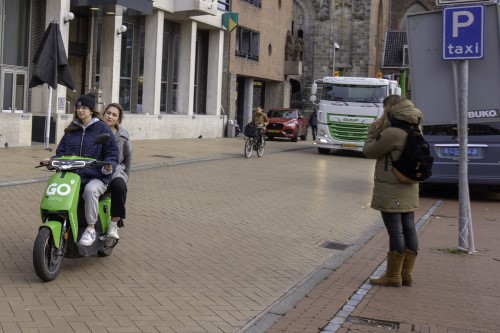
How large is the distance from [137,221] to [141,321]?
4.67 metres

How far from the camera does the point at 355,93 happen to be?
27.2 metres

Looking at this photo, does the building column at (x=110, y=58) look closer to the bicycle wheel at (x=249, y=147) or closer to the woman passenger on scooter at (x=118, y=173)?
the bicycle wheel at (x=249, y=147)

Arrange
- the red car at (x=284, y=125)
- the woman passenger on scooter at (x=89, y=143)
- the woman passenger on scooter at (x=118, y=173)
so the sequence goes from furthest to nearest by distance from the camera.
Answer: the red car at (x=284, y=125)
the woman passenger on scooter at (x=118, y=173)
the woman passenger on scooter at (x=89, y=143)

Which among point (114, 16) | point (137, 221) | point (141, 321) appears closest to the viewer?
point (141, 321)

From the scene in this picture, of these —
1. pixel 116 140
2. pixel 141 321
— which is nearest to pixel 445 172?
pixel 116 140

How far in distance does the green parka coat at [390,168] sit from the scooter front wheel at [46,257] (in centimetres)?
300

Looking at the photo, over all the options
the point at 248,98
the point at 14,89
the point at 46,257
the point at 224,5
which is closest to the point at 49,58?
the point at 14,89

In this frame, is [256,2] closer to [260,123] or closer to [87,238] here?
[260,123]

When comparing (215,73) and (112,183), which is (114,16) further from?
(112,183)

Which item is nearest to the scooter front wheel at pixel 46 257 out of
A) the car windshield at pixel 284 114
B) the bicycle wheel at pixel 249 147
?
the bicycle wheel at pixel 249 147

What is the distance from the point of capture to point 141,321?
5438 mm

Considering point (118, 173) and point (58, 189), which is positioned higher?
point (118, 173)

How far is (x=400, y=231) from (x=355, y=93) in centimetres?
2056

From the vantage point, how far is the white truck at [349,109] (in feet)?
87.6
